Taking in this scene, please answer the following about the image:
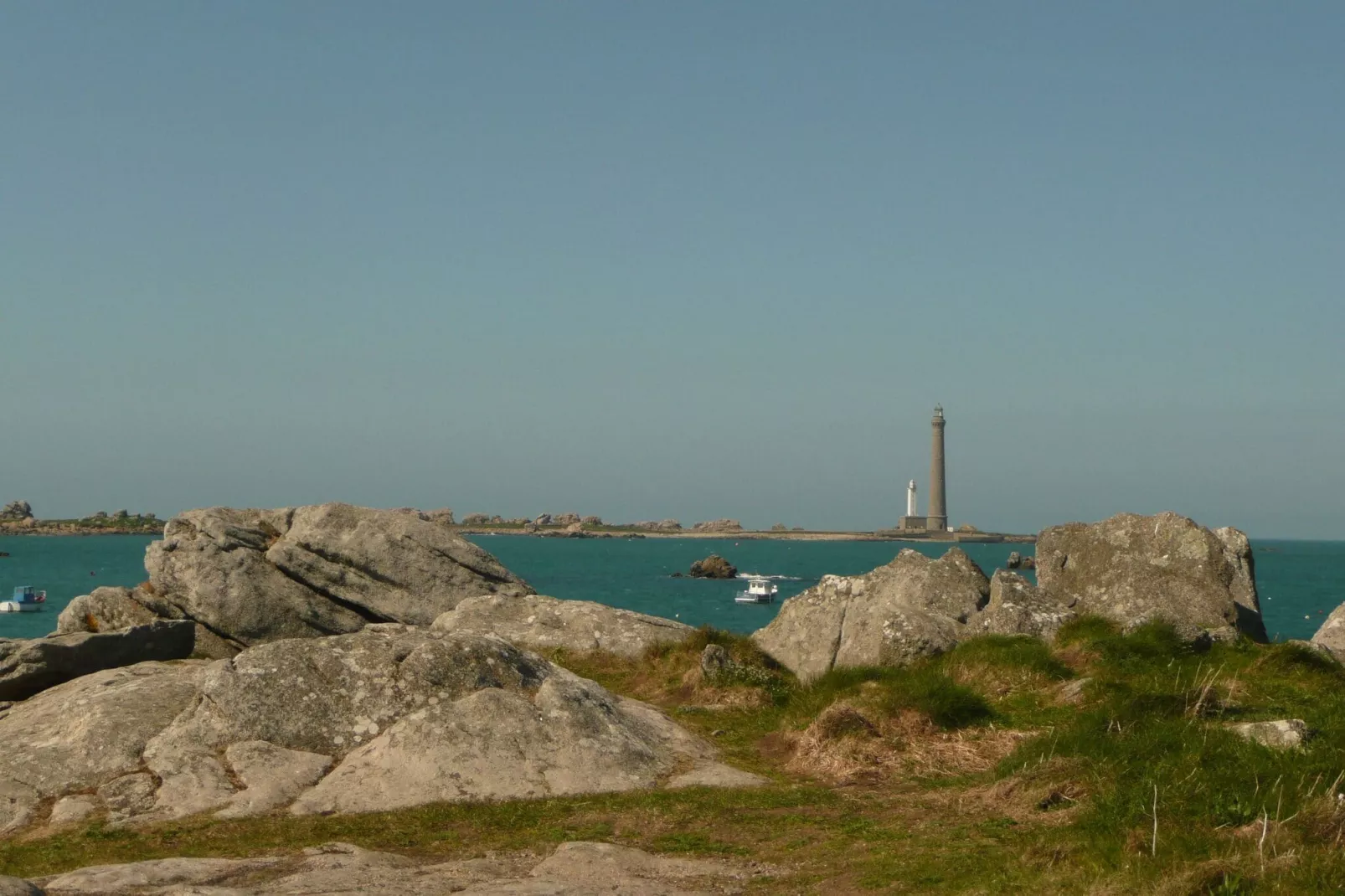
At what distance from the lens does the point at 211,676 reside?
685 inches

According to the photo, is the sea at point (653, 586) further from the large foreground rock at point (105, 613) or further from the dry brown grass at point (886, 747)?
the dry brown grass at point (886, 747)

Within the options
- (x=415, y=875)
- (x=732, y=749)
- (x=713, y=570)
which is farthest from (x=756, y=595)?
(x=415, y=875)

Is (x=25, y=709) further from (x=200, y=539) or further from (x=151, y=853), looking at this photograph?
(x=200, y=539)

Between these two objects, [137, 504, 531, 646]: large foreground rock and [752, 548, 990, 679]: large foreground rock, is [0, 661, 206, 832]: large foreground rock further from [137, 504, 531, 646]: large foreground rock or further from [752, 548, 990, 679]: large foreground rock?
[752, 548, 990, 679]: large foreground rock

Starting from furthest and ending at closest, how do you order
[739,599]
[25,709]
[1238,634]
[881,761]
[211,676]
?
[739,599]
[1238,634]
[25,709]
[211,676]
[881,761]

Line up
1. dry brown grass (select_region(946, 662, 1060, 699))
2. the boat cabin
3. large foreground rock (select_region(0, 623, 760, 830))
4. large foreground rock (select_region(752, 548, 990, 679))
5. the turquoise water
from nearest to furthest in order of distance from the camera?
large foreground rock (select_region(0, 623, 760, 830)), dry brown grass (select_region(946, 662, 1060, 699)), large foreground rock (select_region(752, 548, 990, 679)), the turquoise water, the boat cabin

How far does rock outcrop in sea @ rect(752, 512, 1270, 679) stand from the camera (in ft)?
75.0

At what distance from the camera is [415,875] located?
11727mm

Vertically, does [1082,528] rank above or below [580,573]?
above

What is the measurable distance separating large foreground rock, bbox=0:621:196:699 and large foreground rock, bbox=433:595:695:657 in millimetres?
6180

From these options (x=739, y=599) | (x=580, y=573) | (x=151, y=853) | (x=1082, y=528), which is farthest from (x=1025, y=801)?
→ (x=580, y=573)

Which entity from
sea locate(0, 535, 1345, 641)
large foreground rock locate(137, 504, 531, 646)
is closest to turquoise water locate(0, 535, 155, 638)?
sea locate(0, 535, 1345, 641)

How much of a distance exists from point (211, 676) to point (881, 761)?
9.11 metres

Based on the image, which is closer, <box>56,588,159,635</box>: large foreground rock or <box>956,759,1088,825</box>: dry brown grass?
<box>956,759,1088,825</box>: dry brown grass
